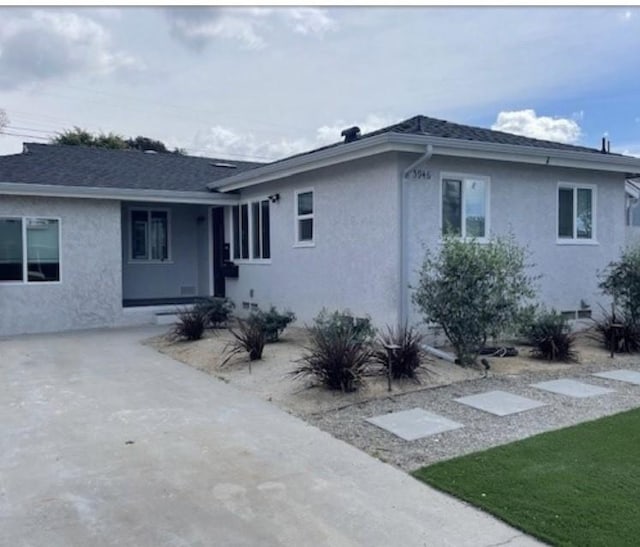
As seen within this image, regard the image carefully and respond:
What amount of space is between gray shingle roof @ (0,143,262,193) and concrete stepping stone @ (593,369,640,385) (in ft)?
33.5

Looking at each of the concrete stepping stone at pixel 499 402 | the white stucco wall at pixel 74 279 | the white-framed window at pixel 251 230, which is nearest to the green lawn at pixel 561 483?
the concrete stepping stone at pixel 499 402

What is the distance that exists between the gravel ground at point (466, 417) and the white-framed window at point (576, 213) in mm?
4572

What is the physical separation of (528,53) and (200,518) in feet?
35.5

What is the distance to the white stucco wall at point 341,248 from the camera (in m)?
9.74

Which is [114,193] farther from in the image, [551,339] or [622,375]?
[622,375]

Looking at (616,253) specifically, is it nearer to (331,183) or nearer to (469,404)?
(331,183)

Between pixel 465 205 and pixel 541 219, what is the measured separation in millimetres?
1952

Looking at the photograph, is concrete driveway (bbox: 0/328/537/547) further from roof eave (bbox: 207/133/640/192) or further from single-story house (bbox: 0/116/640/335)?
roof eave (bbox: 207/133/640/192)

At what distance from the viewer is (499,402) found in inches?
256

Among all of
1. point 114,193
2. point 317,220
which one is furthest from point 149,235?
point 317,220

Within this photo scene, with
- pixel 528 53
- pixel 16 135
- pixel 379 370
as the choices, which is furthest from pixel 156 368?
pixel 16 135

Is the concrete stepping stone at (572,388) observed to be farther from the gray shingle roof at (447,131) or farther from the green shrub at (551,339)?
the gray shingle roof at (447,131)

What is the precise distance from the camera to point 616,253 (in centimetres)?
1240

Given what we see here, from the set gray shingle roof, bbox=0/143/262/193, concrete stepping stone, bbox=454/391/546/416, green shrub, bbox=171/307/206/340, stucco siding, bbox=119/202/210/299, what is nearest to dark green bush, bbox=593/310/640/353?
concrete stepping stone, bbox=454/391/546/416
